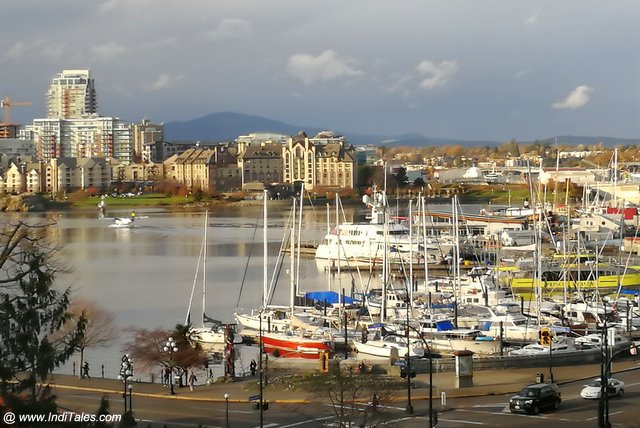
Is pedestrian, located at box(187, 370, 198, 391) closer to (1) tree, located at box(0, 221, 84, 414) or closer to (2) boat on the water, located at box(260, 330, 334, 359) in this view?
(2) boat on the water, located at box(260, 330, 334, 359)

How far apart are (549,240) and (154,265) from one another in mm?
7469

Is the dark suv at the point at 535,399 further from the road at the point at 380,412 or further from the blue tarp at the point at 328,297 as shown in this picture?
the blue tarp at the point at 328,297

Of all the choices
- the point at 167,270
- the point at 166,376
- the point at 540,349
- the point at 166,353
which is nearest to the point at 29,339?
the point at 166,376

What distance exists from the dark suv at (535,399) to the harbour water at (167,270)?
Answer: 9.69 feet

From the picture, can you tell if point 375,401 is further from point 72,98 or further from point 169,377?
point 72,98

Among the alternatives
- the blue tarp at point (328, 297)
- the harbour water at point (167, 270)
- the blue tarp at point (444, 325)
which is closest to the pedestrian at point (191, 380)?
the harbour water at point (167, 270)

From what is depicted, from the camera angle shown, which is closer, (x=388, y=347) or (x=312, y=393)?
(x=312, y=393)

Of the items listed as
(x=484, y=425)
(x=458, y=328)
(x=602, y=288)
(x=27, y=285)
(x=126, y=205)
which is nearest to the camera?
(x=27, y=285)

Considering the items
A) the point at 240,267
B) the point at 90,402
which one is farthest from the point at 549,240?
the point at 90,402

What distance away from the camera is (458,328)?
12453mm

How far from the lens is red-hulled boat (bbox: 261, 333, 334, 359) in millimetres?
11594

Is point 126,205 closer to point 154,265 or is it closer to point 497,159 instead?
point 154,265

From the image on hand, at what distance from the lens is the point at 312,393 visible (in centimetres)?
803

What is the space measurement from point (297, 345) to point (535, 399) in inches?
168
